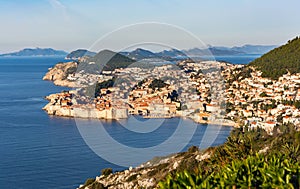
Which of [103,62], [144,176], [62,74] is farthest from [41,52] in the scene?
[144,176]

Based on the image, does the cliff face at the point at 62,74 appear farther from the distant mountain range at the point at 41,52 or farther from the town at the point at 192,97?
the distant mountain range at the point at 41,52

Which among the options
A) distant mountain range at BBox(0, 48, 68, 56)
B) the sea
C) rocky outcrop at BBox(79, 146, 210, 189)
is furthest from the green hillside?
distant mountain range at BBox(0, 48, 68, 56)

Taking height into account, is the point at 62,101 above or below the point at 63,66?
below

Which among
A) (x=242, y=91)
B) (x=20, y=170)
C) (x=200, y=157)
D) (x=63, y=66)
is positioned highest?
(x=63, y=66)

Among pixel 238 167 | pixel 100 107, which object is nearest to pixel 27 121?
pixel 100 107

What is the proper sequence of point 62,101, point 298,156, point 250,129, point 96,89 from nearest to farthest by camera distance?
point 298,156
point 250,129
point 62,101
point 96,89

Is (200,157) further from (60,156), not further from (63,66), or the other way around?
(63,66)
